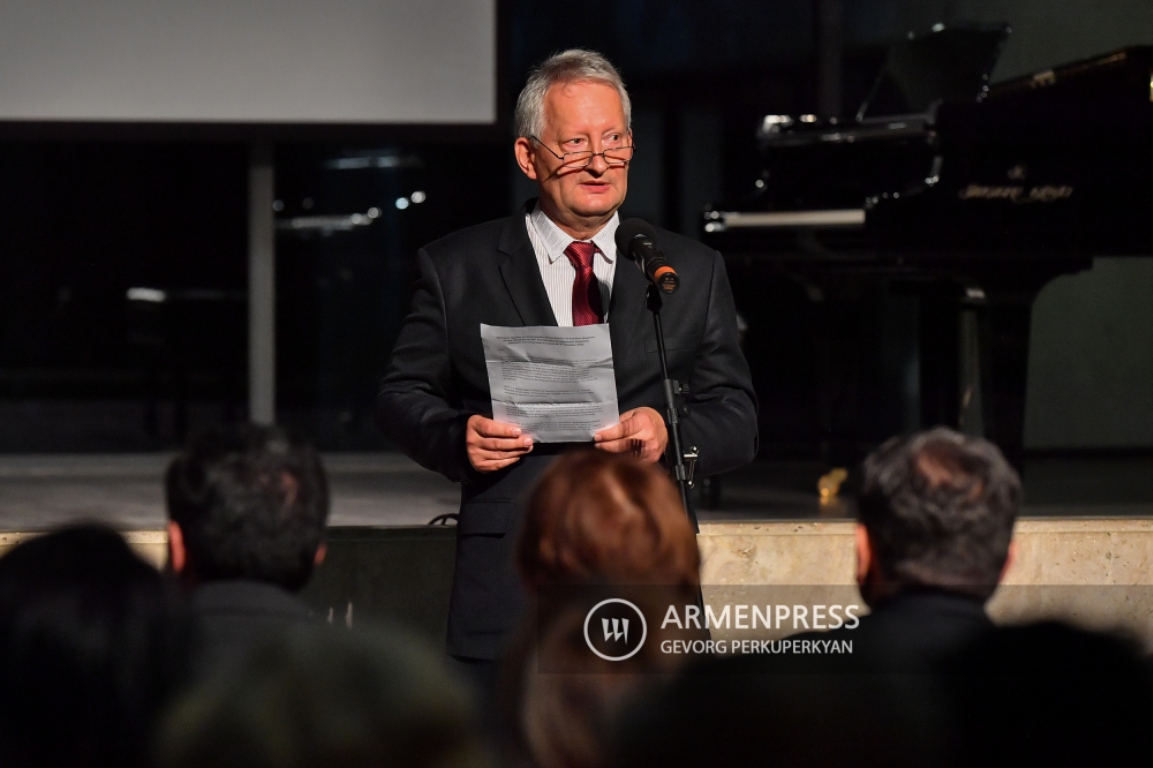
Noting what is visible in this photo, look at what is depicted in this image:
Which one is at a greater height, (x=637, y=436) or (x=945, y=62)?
(x=945, y=62)

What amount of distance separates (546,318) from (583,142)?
264 millimetres

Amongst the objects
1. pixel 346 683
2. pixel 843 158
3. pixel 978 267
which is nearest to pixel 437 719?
pixel 346 683

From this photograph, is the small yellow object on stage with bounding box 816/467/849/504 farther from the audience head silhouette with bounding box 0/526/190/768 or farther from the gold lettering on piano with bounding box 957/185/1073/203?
the audience head silhouette with bounding box 0/526/190/768

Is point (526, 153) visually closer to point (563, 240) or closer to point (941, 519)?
point (563, 240)

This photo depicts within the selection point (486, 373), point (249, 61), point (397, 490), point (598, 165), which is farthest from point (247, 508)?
point (249, 61)

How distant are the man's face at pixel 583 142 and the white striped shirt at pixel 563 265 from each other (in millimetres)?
46

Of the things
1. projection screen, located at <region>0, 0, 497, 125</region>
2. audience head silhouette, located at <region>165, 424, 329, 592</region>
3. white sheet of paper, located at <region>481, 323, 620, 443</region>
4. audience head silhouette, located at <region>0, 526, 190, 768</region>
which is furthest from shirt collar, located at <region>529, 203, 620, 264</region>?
projection screen, located at <region>0, 0, 497, 125</region>

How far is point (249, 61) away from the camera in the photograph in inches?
225

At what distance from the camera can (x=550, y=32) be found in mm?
6727

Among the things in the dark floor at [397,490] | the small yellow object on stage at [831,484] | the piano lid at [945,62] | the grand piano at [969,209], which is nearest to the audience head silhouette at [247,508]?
the dark floor at [397,490]

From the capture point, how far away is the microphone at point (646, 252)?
191 cm

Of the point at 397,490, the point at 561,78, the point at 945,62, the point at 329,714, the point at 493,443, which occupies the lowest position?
the point at 397,490

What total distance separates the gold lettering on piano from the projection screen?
6.71 feet

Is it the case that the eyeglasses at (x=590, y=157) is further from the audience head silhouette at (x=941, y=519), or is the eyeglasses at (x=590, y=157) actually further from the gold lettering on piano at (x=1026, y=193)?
the gold lettering on piano at (x=1026, y=193)
